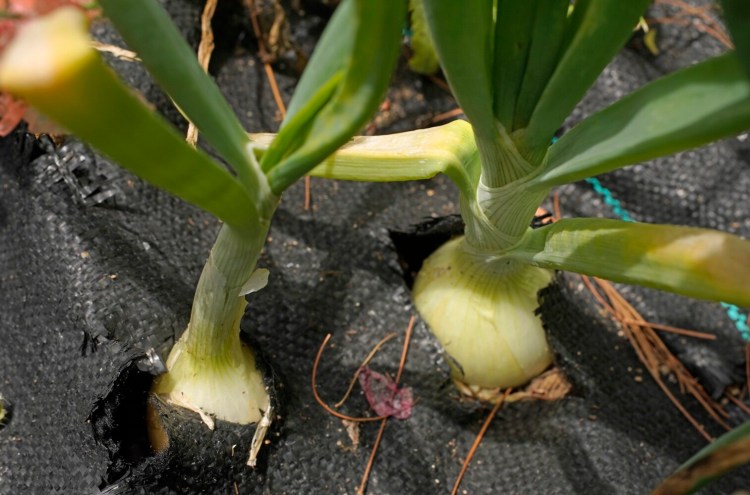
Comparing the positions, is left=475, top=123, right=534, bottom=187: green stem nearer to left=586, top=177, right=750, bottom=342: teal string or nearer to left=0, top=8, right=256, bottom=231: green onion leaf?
left=0, top=8, right=256, bottom=231: green onion leaf

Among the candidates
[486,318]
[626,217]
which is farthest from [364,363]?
[626,217]

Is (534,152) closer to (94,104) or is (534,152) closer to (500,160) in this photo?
(500,160)

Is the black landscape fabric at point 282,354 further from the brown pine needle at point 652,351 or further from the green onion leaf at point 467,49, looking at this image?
the green onion leaf at point 467,49

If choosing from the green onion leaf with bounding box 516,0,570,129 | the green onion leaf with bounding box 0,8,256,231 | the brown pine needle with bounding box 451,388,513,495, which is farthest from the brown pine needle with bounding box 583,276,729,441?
the green onion leaf with bounding box 0,8,256,231

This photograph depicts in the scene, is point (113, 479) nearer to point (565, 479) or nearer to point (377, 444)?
point (377, 444)

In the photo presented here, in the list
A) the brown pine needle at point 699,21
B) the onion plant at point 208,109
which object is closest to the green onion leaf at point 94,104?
the onion plant at point 208,109

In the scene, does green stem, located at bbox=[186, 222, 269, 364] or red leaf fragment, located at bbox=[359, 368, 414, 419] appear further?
red leaf fragment, located at bbox=[359, 368, 414, 419]
